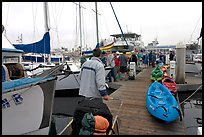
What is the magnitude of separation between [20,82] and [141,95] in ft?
17.5

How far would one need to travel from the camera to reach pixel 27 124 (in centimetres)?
374

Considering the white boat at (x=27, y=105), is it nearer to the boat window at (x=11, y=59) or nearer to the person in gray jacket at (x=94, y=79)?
the person in gray jacket at (x=94, y=79)

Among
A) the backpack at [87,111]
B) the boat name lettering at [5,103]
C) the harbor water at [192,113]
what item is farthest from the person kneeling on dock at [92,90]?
the harbor water at [192,113]

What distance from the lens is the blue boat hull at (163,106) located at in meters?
4.54

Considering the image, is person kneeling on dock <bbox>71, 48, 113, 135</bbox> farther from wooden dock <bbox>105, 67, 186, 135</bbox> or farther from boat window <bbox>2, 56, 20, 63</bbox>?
boat window <bbox>2, 56, 20, 63</bbox>

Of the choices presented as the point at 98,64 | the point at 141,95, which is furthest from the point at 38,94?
the point at 141,95

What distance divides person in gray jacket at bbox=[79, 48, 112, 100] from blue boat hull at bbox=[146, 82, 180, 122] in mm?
1655

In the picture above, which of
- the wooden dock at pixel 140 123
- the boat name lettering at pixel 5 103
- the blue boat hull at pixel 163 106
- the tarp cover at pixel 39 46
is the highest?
the tarp cover at pixel 39 46

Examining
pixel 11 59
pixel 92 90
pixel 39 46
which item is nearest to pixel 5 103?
pixel 92 90

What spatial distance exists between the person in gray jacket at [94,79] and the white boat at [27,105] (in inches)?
25.9

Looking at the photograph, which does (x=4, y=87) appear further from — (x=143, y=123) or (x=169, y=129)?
(x=169, y=129)

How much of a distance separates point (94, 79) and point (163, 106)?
2.04 m

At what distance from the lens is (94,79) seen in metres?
3.72

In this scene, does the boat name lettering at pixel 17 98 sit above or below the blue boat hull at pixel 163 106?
above
